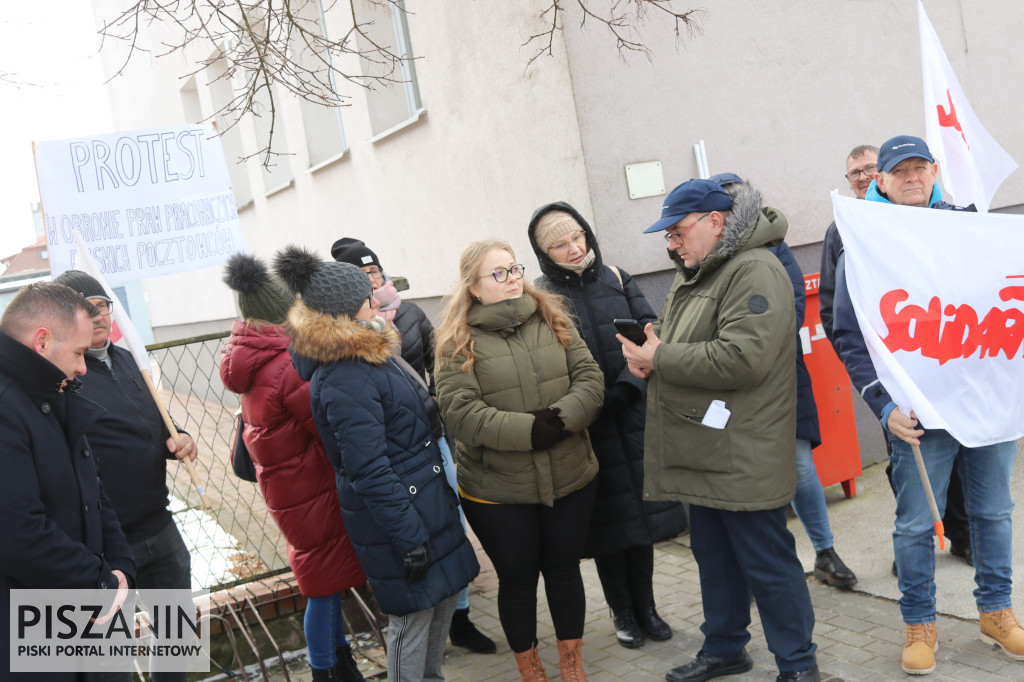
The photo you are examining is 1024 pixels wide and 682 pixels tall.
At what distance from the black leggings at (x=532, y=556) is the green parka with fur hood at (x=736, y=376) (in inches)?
18.7

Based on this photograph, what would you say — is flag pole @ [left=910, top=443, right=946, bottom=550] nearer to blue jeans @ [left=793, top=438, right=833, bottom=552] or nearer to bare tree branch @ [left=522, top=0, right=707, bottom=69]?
blue jeans @ [left=793, top=438, right=833, bottom=552]

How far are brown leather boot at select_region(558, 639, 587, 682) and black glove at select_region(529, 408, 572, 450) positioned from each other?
2.77ft

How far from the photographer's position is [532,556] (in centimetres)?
363

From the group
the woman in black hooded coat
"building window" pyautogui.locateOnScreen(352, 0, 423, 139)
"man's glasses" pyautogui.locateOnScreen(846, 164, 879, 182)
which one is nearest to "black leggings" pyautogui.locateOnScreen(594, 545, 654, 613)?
the woman in black hooded coat

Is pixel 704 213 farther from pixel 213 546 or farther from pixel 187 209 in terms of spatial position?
pixel 213 546

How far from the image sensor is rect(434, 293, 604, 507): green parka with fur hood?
3506 millimetres

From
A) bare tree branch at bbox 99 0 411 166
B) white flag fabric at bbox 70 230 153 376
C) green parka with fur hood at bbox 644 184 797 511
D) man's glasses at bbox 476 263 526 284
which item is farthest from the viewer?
bare tree branch at bbox 99 0 411 166

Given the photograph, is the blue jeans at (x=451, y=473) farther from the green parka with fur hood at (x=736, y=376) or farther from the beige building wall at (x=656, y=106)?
the beige building wall at (x=656, y=106)

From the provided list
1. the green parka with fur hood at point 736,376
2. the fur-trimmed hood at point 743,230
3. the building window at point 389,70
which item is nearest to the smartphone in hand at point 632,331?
the green parka with fur hood at point 736,376

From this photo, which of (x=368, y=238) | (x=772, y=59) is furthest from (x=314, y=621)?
(x=368, y=238)

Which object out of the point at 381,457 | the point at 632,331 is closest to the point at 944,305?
the point at 632,331

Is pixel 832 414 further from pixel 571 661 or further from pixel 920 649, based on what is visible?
pixel 571 661

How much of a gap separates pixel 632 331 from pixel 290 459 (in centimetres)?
156

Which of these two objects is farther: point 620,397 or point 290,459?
point 620,397
